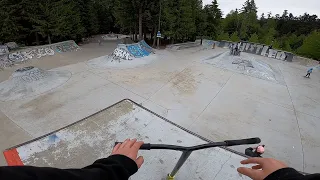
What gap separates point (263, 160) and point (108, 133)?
4.46 metres

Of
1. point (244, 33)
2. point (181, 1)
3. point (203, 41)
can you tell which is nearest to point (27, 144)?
point (181, 1)

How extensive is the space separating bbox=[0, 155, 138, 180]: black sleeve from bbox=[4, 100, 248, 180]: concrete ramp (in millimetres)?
2881

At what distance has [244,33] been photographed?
5294 centimetres

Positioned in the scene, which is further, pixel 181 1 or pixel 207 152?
pixel 181 1

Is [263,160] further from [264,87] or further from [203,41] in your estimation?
[203,41]

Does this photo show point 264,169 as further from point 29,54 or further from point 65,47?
point 65,47

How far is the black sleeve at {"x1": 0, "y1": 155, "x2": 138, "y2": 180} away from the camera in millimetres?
968

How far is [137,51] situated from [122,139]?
19171mm

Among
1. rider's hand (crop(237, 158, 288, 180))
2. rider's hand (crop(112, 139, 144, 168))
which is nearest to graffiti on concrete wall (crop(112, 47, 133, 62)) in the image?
rider's hand (crop(112, 139, 144, 168))

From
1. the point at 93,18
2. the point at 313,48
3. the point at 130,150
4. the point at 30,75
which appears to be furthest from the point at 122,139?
the point at 313,48

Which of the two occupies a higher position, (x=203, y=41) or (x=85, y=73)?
(x=203, y=41)

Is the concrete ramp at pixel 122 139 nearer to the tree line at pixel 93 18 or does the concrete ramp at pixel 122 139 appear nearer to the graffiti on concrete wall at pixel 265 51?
the tree line at pixel 93 18

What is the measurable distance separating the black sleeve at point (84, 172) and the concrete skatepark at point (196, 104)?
3134 millimetres

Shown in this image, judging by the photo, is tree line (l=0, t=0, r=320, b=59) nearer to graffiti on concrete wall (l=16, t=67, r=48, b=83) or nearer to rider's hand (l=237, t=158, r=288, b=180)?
graffiti on concrete wall (l=16, t=67, r=48, b=83)
